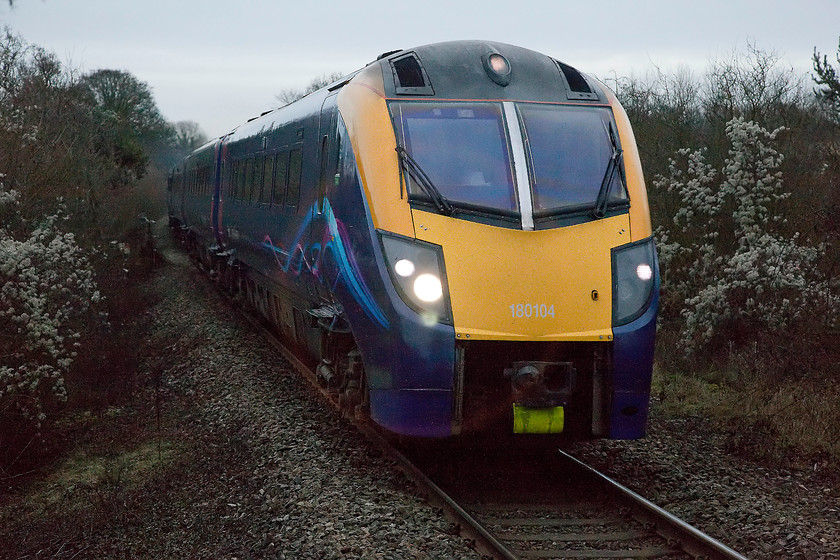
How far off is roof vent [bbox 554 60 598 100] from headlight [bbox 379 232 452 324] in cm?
197

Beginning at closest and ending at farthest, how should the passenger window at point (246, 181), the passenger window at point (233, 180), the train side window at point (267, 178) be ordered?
the train side window at point (267, 178)
the passenger window at point (246, 181)
the passenger window at point (233, 180)

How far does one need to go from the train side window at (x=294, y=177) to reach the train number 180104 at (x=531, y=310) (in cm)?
331

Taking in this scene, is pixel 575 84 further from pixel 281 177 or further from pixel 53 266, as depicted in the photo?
pixel 53 266

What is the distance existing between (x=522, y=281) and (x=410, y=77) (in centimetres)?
195

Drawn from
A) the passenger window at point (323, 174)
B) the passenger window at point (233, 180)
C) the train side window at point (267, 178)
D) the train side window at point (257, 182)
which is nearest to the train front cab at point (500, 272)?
the passenger window at point (323, 174)

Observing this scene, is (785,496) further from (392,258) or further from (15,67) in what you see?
(15,67)

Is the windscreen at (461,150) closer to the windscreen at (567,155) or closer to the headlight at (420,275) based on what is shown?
the windscreen at (567,155)

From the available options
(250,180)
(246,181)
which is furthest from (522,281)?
(246,181)

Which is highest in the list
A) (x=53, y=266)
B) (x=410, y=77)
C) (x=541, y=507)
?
(x=410, y=77)

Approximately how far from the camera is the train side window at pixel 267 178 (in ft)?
33.5

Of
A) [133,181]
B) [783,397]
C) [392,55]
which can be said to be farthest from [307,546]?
[133,181]

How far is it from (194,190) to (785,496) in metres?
17.0

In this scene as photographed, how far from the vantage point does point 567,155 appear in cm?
664

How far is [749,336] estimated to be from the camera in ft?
35.8
